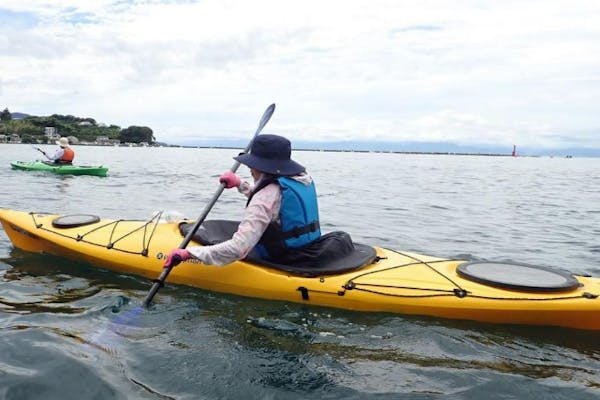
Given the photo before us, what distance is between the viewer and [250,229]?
14.3ft

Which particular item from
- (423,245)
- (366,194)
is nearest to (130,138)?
(366,194)

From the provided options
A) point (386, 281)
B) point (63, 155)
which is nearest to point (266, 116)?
point (386, 281)

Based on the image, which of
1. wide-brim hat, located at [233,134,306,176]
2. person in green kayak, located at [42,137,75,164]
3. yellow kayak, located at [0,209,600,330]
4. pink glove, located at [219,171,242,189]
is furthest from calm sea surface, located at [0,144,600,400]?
person in green kayak, located at [42,137,75,164]

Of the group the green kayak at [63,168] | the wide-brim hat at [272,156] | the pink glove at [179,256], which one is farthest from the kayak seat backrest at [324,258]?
the green kayak at [63,168]

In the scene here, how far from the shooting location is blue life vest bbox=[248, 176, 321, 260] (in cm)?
441

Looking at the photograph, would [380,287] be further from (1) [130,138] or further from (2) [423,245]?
(1) [130,138]

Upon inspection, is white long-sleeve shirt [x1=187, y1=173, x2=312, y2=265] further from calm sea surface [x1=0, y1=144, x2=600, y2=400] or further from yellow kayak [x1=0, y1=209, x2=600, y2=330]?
calm sea surface [x1=0, y1=144, x2=600, y2=400]

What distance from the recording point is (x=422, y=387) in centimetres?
334

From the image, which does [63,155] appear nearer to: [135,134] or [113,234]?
[113,234]

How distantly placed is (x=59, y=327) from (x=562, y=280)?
159 inches

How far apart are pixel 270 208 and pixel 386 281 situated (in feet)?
3.94

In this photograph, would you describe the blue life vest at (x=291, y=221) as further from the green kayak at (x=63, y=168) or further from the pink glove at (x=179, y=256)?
the green kayak at (x=63, y=168)

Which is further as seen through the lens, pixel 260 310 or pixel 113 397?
pixel 260 310

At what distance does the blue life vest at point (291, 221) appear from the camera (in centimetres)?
441
